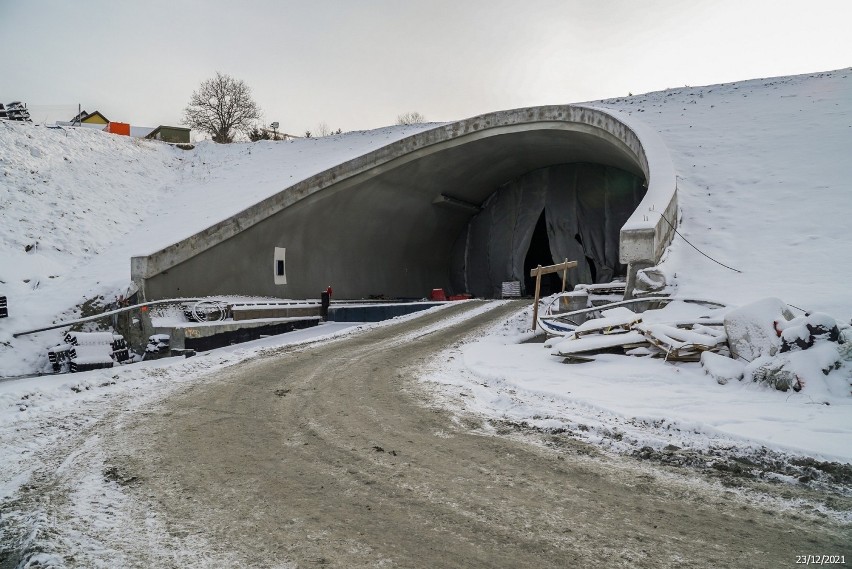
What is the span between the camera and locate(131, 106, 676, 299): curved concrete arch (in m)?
13.7

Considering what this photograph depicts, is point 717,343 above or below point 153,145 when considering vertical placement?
below

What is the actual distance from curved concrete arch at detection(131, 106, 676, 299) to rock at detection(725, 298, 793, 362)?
301 cm

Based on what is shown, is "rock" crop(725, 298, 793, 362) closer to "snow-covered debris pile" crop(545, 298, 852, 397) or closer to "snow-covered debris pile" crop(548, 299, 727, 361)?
"snow-covered debris pile" crop(545, 298, 852, 397)

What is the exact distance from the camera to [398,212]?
22000 mm

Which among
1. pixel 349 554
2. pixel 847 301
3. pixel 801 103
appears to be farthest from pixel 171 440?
pixel 801 103

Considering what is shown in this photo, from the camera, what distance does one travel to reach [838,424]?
507cm

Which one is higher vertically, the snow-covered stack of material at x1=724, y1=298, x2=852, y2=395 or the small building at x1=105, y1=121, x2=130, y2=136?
the small building at x1=105, y1=121, x2=130, y2=136

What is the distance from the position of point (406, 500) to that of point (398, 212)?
18.7m

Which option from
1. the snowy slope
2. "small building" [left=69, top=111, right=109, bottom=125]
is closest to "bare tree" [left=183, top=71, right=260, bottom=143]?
"small building" [left=69, top=111, right=109, bottom=125]

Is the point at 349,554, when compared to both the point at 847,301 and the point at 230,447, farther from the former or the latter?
the point at 847,301

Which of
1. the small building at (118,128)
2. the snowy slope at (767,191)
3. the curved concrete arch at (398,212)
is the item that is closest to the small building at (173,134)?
the small building at (118,128)

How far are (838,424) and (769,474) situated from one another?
4.78 ft

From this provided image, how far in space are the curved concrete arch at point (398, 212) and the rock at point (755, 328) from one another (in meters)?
3.01

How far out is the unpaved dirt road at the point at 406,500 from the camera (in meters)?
3.11
